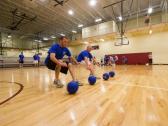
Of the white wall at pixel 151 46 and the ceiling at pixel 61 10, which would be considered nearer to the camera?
the ceiling at pixel 61 10

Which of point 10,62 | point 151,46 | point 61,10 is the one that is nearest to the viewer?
point 61,10

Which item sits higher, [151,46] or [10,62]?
[151,46]

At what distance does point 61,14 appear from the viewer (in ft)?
52.4

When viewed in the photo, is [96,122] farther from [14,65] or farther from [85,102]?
[14,65]

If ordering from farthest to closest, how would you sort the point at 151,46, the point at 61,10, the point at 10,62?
the point at 151,46 < the point at 10,62 < the point at 61,10

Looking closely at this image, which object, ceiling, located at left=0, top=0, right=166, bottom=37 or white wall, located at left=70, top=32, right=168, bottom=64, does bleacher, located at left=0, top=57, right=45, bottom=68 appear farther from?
white wall, located at left=70, top=32, right=168, bottom=64

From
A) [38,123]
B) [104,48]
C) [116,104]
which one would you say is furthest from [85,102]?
[104,48]

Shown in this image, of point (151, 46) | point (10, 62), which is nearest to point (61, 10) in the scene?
point (10, 62)

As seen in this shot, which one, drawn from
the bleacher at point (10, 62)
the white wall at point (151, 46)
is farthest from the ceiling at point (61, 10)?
the bleacher at point (10, 62)

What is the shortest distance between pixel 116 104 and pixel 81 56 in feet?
12.0

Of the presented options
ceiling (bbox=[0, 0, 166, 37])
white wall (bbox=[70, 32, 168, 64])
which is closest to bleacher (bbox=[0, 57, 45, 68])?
ceiling (bbox=[0, 0, 166, 37])

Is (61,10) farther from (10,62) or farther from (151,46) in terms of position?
(151,46)

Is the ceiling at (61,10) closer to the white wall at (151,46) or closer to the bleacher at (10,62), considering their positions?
the white wall at (151,46)

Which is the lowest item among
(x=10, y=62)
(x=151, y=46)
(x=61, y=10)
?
(x=10, y=62)
